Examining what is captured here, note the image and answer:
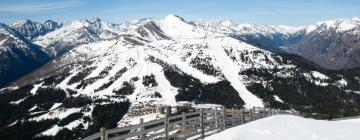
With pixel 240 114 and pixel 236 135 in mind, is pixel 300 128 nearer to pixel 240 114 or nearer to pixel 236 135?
pixel 236 135

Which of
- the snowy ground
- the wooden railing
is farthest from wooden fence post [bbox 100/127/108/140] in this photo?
the snowy ground

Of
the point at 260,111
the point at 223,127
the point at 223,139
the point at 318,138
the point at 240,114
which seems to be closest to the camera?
the point at 223,139

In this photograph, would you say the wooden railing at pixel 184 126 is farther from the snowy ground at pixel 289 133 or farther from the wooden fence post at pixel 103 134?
the snowy ground at pixel 289 133

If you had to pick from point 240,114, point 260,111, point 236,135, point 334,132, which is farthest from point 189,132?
point 260,111

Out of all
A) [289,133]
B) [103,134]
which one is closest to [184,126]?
[289,133]

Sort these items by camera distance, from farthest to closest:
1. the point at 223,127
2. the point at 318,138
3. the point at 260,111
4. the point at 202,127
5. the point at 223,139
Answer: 1. the point at 260,111
2. the point at 223,127
3. the point at 202,127
4. the point at 318,138
5. the point at 223,139

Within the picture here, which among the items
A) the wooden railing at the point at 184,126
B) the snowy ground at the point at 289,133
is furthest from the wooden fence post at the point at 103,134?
the snowy ground at the point at 289,133

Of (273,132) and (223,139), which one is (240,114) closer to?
(273,132)

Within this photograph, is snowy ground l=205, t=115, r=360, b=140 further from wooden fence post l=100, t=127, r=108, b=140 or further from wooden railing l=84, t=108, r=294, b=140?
wooden fence post l=100, t=127, r=108, b=140

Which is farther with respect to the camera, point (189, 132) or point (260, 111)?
point (260, 111)
